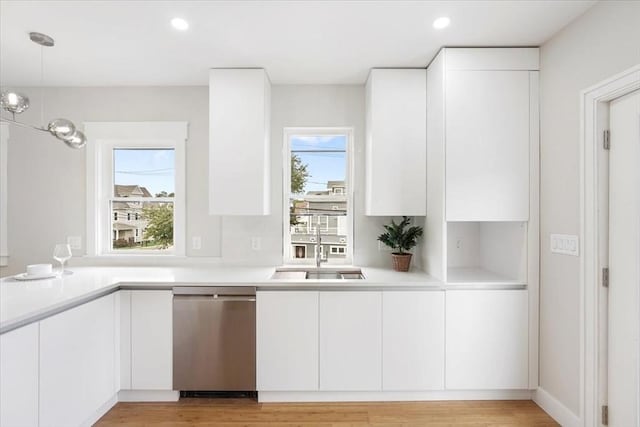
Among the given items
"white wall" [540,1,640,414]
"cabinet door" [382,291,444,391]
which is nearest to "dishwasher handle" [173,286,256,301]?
"cabinet door" [382,291,444,391]

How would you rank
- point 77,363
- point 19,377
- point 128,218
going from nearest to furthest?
point 19,377 < point 77,363 < point 128,218

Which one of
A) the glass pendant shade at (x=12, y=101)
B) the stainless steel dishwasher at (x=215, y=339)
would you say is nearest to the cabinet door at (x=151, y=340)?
the stainless steel dishwasher at (x=215, y=339)

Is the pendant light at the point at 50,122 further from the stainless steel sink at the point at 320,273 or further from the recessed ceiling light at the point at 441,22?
the recessed ceiling light at the point at 441,22

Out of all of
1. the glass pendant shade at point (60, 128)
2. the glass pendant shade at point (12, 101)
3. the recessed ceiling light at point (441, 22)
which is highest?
the recessed ceiling light at point (441, 22)

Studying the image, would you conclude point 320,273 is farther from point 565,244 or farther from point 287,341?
point 565,244

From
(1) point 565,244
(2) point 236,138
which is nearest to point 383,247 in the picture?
(1) point 565,244

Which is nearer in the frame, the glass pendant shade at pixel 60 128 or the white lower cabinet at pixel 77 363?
the white lower cabinet at pixel 77 363

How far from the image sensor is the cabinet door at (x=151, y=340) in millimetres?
2439

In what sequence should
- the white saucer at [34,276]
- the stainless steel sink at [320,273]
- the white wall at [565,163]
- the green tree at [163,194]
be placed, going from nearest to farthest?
the white wall at [565,163] < the white saucer at [34,276] < the stainless steel sink at [320,273] < the green tree at [163,194]

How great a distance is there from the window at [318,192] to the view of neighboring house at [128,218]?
1.42 meters

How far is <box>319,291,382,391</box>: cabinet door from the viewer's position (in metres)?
2.42

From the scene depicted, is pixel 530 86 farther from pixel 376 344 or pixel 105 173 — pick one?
pixel 105 173

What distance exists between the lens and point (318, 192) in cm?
323

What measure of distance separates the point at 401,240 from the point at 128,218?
2573 mm
